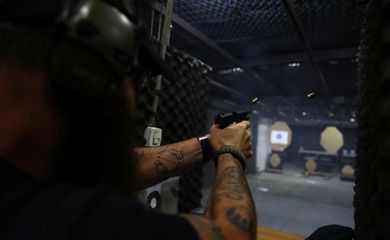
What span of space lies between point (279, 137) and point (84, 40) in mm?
10366

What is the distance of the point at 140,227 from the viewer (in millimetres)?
448

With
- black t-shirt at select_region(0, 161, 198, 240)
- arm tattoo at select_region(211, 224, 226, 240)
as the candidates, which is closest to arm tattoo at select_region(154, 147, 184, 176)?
arm tattoo at select_region(211, 224, 226, 240)

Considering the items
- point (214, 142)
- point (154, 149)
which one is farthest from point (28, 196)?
point (154, 149)

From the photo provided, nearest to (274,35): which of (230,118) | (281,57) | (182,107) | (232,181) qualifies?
(281,57)

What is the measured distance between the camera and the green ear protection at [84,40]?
445mm

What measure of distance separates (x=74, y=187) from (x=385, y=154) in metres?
0.75

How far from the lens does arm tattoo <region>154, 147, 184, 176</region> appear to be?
1.25 meters

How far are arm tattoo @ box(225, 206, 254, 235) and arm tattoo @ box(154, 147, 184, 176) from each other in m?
0.60

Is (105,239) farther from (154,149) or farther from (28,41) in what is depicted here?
(154,149)

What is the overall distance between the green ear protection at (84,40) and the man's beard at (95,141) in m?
0.05

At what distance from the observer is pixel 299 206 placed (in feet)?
15.7

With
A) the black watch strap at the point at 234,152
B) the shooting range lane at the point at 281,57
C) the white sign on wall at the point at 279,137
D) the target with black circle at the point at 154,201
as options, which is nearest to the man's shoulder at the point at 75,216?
the black watch strap at the point at 234,152

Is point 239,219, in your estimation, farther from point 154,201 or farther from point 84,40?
point 154,201

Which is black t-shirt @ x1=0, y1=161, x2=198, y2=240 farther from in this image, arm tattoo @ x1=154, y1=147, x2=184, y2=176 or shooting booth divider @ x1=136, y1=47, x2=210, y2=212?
shooting booth divider @ x1=136, y1=47, x2=210, y2=212
